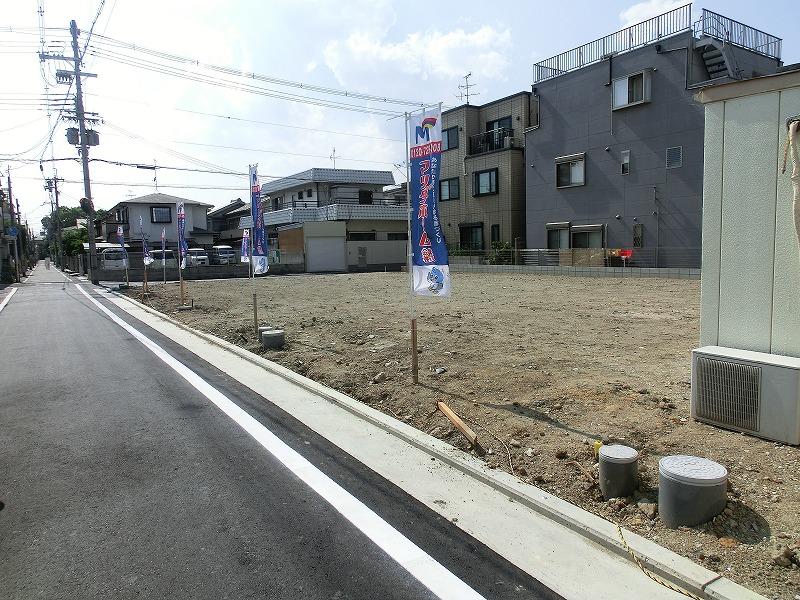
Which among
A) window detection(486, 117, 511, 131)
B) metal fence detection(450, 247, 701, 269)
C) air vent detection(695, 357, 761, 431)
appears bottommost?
air vent detection(695, 357, 761, 431)

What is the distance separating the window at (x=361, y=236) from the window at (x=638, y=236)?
24221 millimetres

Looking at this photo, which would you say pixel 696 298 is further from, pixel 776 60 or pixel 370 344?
pixel 776 60

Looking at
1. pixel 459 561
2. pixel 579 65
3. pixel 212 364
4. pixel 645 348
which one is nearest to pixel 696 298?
pixel 645 348

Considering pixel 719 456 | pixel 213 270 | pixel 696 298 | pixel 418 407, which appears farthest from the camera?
pixel 213 270

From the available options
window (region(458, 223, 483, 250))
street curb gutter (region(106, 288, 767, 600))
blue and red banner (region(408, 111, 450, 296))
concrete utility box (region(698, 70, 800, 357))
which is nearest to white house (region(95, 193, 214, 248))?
window (region(458, 223, 483, 250))

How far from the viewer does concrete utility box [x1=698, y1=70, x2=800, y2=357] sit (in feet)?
14.5

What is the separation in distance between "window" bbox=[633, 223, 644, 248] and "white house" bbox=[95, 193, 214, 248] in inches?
1638

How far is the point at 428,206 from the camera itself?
6711 mm

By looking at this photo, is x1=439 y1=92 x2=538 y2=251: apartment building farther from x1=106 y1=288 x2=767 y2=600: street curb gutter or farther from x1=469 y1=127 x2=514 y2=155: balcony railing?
x1=106 y1=288 x2=767 y2=600: street curb gutter

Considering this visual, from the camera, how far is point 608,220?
84.3 feet

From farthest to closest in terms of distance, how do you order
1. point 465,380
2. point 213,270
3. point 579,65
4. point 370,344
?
point 213,270, point 579,65, point 370,344, point 465,380

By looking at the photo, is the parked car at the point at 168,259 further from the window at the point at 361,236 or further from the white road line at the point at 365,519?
the white road line at the point at 365,519

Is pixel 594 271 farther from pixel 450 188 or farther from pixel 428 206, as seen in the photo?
pixel 428 206

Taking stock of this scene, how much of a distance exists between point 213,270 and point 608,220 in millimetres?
26752
